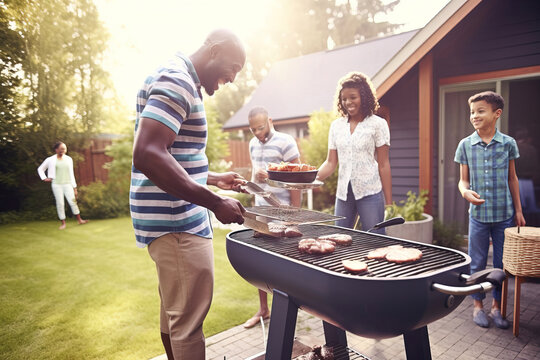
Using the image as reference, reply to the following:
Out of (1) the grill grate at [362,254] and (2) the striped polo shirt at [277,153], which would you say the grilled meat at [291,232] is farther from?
(2) the striped polo shirt at [277,153]

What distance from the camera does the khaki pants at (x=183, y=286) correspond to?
172 centimetres

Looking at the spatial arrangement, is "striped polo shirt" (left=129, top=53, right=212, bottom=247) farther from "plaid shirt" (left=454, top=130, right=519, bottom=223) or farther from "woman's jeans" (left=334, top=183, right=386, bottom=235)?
"plaid shirt" (left=454, top=130, right=519, bottom=223)

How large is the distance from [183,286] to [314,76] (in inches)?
582

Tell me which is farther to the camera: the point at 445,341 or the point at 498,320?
the point at 498,320

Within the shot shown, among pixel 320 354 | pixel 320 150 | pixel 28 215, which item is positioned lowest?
pixel 320 354

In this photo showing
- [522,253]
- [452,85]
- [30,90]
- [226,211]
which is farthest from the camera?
[452,85]

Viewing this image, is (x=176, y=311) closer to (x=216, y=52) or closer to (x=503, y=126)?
(x=216, y=52)

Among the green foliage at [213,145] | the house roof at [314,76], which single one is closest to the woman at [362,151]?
the green foliage at [213,145]

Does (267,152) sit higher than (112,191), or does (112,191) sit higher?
(267,152)

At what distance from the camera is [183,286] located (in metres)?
1.72

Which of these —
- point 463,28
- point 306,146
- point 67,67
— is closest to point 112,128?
point 67,67

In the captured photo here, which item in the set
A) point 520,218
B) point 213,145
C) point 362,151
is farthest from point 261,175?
point 213,145

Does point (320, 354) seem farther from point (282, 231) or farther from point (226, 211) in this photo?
point (226, 211)

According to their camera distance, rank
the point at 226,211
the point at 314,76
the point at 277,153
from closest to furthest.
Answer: the point at 226,211
the point at 277,153
the point at 314,76
